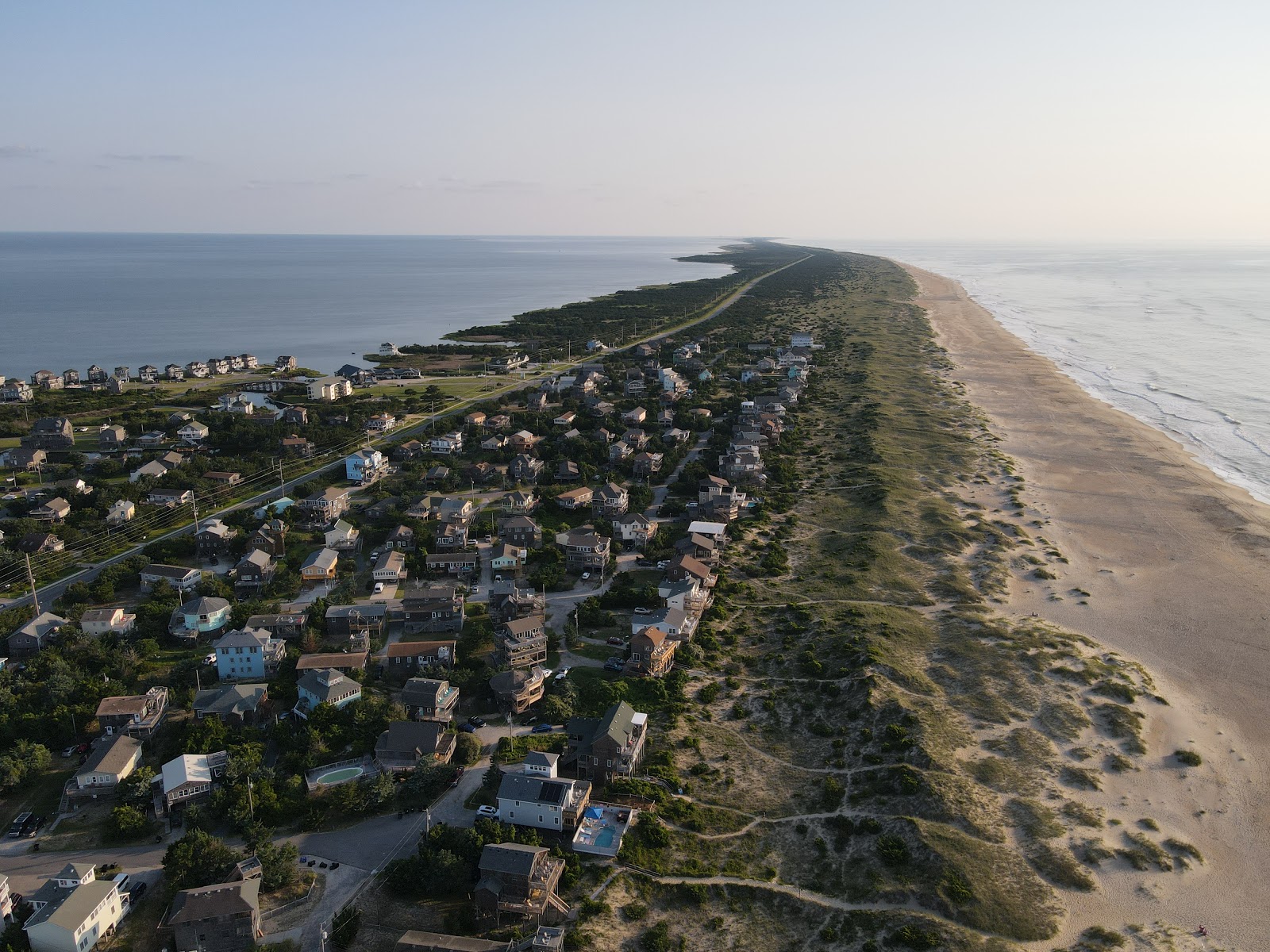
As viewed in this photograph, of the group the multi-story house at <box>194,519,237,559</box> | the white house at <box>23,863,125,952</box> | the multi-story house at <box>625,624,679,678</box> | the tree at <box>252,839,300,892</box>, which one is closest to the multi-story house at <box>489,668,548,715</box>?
the multi-story house at <box>625,624,679,678</box>

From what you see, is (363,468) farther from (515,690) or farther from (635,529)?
(515,690)

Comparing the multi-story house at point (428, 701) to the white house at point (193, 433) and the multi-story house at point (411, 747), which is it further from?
the white house at point (193, 433)

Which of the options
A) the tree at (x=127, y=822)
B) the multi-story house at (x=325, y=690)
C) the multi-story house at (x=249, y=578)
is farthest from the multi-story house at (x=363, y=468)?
the tree at (x=127, y=822)

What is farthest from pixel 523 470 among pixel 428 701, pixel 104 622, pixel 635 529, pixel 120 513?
pixel 428 701

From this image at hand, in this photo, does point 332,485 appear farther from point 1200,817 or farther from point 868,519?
point 1200,817

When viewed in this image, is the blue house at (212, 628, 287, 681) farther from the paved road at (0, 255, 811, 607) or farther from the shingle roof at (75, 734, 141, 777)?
the paved road at (0, 255, 811, 607)
